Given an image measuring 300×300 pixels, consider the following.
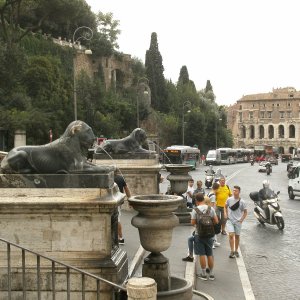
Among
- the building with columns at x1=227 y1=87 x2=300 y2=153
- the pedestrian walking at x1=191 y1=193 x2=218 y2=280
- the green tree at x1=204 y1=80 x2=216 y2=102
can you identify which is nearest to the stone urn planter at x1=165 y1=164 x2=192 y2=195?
the pedestrian walking at x1=191 y1=193 x2=218 y2=280

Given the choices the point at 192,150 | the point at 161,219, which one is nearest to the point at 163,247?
the point at 161,219

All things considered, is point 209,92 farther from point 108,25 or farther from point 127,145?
point 127,145

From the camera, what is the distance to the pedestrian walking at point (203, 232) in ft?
29.9

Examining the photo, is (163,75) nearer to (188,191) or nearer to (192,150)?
(192,150)

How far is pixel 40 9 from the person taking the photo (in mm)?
55812

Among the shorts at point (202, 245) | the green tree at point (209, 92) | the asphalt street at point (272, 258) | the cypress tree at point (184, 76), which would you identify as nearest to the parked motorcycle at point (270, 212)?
the asphalt street at point (272, 258)

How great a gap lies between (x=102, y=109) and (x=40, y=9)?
38.9 ft

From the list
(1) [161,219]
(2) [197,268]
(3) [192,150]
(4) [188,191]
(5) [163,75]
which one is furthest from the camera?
(5) [163,75]

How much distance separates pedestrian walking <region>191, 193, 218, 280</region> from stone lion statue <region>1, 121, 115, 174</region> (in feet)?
8.63

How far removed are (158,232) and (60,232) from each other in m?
1.17

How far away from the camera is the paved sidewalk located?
881cm

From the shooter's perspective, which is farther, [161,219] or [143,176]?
[143,176]

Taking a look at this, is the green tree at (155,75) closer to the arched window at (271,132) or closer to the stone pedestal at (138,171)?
the arched window at (271,132)

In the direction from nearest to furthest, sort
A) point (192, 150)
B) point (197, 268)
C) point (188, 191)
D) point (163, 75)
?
point (197, 268), point (188, 191), point (192, 150), point (163, 75)
